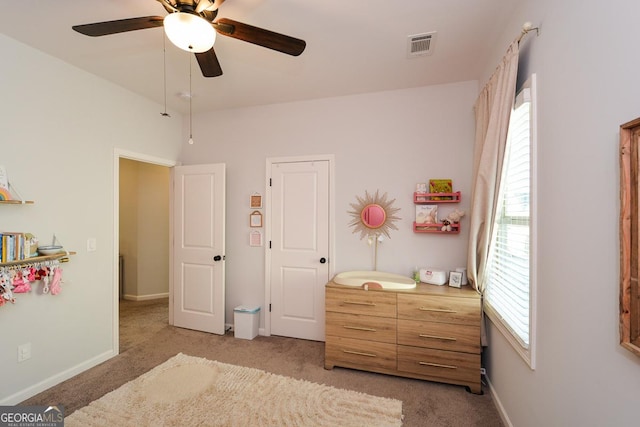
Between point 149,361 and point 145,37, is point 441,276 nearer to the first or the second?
point 149,361

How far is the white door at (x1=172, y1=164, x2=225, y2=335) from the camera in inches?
135

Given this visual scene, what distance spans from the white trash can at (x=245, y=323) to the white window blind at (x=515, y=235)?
244 centimetres

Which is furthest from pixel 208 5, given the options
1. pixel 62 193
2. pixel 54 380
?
pixel 54 380

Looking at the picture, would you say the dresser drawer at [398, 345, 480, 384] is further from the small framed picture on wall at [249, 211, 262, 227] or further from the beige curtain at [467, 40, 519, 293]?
the small framed picture on wall at [249, 211, 262, 227]

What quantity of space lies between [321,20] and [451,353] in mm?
2726

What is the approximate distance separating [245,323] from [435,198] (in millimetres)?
2526

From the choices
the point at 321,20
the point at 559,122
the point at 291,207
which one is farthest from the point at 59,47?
the point at 559,122

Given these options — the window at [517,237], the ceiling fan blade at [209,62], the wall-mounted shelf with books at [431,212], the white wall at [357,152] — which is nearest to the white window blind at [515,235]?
the window at [517,237]

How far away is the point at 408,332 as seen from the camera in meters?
2.41

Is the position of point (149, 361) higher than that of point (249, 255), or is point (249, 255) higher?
point (249, 255)

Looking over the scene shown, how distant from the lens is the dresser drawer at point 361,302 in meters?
2.47

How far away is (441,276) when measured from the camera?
260 centimetres

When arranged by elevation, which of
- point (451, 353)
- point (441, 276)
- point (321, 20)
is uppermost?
point (321, 20)

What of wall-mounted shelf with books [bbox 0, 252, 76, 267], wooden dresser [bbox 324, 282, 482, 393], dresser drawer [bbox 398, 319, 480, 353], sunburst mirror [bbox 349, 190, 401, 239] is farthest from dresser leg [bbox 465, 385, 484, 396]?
wall-mounted shelf with books [bbox 0, 252, 76, 267]
